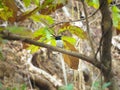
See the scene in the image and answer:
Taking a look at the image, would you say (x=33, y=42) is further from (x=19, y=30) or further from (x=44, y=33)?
(x=19, y=30)

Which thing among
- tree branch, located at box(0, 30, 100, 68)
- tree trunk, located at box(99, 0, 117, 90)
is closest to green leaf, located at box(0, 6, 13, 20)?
tree branch, located at box(0, 30, 100, 68)

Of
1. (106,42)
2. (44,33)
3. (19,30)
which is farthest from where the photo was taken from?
(106,42)

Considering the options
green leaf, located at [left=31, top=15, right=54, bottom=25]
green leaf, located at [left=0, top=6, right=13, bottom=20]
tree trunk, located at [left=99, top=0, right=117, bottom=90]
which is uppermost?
green leaf, located at [left=0, top=6, right=13, bottom=20]

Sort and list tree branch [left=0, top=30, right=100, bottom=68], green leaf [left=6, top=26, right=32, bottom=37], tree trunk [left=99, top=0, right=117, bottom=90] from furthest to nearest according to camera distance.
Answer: tree trunk [left=99, top=0, right=117, bottom=90], tree branch [left=0, top=30, right=100, bottom=68], green leaf [left=6, top=26, right=32, bottom=37]

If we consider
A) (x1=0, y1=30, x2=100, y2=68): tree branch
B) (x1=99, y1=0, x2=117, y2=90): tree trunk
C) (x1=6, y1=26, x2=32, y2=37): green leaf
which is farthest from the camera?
(x1=99, y1=0, x2=117, y2=90): tree trunk

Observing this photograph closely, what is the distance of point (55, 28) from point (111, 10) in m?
0.19

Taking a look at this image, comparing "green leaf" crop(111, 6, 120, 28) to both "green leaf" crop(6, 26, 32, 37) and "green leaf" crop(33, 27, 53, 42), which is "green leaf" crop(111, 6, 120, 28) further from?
"green leaf" crop(6, 26, 32, 37)

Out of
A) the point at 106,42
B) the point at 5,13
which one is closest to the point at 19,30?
the point at 5,13

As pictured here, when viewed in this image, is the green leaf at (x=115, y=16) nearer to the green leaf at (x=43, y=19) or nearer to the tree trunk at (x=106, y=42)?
the tree trunk at (x=106, y=42)

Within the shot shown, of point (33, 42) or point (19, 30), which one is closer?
point (19, 30)

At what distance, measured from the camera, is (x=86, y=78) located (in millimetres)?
3088

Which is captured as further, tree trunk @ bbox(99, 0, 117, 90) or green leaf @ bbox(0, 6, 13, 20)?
tree trunk @ bbox(99, 0, 117, 90)

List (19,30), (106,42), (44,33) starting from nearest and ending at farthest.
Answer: (19,30)
(44,33)
(106,42)

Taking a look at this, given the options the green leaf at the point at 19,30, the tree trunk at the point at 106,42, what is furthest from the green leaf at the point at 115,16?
the green leaf at the point at 19,30
